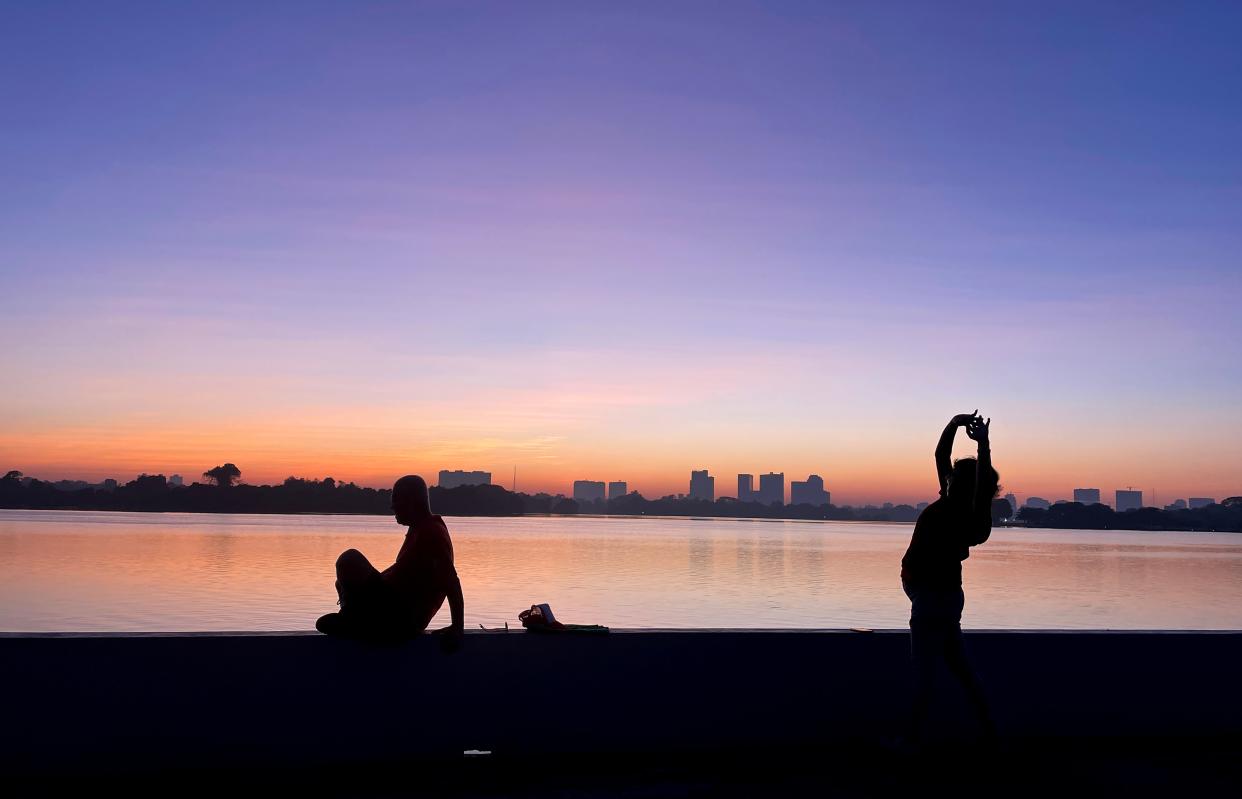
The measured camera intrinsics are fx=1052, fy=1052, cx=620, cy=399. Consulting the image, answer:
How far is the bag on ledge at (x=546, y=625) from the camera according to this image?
22.5 ft

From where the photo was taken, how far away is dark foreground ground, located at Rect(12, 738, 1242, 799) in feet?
19.0

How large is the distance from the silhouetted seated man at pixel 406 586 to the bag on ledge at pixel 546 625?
53 centimetres

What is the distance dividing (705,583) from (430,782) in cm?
4332

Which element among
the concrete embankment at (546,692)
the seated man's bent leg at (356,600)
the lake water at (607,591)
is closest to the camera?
the concrete embankment at (546,692)

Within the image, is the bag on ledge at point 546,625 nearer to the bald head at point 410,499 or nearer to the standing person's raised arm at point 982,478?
the bald head at point 410,499

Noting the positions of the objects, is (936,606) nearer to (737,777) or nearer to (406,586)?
(737,777)

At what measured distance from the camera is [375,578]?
6.46 m

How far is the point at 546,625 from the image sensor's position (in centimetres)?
699

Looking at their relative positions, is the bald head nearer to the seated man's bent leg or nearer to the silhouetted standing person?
the seated man's bent leg

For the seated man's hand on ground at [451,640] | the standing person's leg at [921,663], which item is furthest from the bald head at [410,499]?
the standing person's leg at [921,663]

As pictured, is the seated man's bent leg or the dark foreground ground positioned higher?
the seated man's bent leg

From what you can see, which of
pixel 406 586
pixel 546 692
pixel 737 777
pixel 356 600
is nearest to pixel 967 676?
pixel 737 777

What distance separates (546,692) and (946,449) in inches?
122

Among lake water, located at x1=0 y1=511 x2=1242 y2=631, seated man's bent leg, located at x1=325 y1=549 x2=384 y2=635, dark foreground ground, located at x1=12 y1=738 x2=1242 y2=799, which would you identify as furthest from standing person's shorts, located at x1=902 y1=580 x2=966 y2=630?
lake water, located at x1=0 y1=511 x2=1242 y2=631
